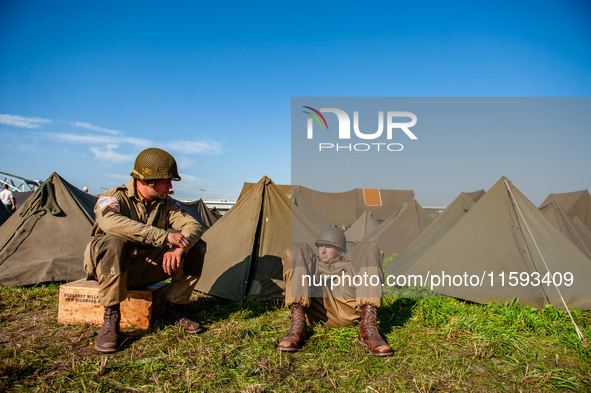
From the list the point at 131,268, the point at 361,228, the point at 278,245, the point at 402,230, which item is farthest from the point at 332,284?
the point at 361,228

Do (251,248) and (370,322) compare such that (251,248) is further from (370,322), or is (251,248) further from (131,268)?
(370,322)

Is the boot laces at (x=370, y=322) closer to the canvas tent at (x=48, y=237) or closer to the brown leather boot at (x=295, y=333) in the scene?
the brown leather boot at (x=295, y=333)

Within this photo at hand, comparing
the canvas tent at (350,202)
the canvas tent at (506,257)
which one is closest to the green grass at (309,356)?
the canvas tent at (506,257)

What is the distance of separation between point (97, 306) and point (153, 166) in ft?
4.39

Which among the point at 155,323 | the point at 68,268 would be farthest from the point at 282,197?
the point at 68,268

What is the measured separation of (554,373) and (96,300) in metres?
3.52

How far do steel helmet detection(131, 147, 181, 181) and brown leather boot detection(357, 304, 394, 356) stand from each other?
196 cm

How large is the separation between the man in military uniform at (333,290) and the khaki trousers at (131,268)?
2.92ft

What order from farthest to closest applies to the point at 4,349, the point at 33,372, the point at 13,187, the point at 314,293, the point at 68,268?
the point at 13,187, the point at 68,268, the point at 314,293, the point at 4,349, the point at 33,372

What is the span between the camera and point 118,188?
2.86m

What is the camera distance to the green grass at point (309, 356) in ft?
6.68

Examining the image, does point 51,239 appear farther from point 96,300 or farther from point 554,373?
point 554,373

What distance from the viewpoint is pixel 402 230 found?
300 inches

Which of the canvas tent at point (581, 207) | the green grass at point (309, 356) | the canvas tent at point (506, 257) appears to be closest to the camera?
the green grass at point (309, 356)
